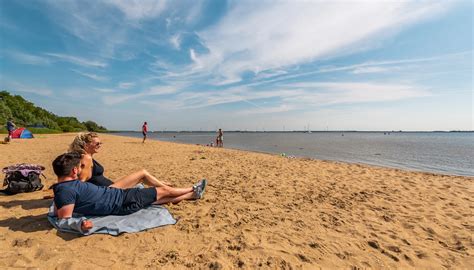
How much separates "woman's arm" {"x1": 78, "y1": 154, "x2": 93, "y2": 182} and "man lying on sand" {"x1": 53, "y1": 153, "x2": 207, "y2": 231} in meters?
0.49

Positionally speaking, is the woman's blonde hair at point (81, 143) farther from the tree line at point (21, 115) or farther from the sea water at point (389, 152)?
the tree line at point (21, 115)

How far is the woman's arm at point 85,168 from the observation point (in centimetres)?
442

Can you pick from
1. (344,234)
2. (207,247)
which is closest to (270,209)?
(344,234)

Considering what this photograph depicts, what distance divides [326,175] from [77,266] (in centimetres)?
851

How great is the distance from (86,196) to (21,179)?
3.40 meters

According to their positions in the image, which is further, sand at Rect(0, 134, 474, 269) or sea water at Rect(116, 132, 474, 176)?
sea water at Rect(116, 132, 474, 176)

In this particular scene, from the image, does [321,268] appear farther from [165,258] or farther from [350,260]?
[165,258]

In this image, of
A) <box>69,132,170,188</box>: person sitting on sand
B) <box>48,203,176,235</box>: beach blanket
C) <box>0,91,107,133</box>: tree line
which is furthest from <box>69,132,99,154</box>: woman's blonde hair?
<box>0,91,107,133</box>: tree line

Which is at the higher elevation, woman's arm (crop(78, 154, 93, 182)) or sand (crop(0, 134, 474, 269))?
woman's arm (crop(78, 154, 93, 182))

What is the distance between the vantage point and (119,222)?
13.0ft

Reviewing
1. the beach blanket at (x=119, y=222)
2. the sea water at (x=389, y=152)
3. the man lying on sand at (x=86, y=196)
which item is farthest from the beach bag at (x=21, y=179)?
the sea water at (x=389, y=152)

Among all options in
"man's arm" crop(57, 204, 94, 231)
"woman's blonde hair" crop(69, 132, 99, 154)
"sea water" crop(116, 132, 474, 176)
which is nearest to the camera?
"man's arm" crop(57, 204, 94, 231)

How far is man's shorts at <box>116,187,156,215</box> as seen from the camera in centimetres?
425

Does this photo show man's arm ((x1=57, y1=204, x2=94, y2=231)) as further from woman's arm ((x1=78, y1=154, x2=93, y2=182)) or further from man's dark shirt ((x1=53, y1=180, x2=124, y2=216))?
woman's arm ((x1=78, y1=154, x2=93, y2=182))
